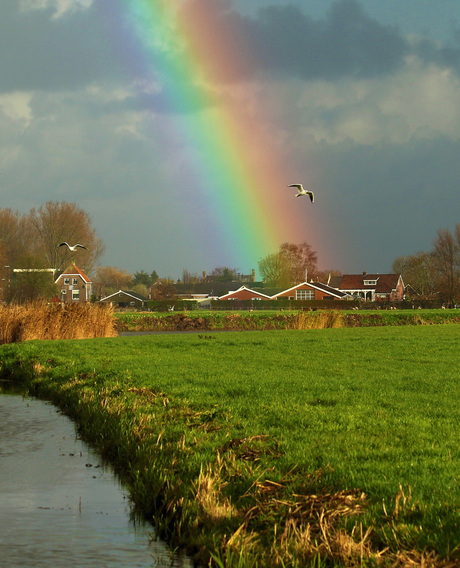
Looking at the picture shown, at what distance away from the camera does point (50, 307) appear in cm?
3369

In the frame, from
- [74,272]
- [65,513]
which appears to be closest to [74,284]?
[74,272]

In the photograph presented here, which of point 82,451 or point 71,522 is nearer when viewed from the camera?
point 71,522

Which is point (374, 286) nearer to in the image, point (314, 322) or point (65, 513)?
point (314, 322)

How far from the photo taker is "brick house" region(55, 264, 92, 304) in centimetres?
11319

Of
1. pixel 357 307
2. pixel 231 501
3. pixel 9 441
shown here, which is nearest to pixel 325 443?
pixel 231 501

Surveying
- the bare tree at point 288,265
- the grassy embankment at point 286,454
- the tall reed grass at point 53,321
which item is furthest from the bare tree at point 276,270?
the grassy embankment at point 286,454

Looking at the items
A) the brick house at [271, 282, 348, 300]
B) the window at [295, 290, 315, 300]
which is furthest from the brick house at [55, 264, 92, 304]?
the window at [295, 290, 315, 300]

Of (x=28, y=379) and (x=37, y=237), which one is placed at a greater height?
(x=37, y=237)

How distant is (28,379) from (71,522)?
545 inches

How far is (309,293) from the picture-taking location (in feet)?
371

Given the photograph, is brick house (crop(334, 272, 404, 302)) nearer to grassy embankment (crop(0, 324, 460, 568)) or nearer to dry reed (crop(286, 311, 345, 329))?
dry reed (crop(286, 311, 345, 329))

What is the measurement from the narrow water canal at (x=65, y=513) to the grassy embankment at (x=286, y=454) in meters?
0.29

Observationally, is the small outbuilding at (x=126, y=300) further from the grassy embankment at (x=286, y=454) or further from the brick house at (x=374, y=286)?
the grassy embankment at (x=286, y=454)

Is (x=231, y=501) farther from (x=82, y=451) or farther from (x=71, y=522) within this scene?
(x=82, y=451)
